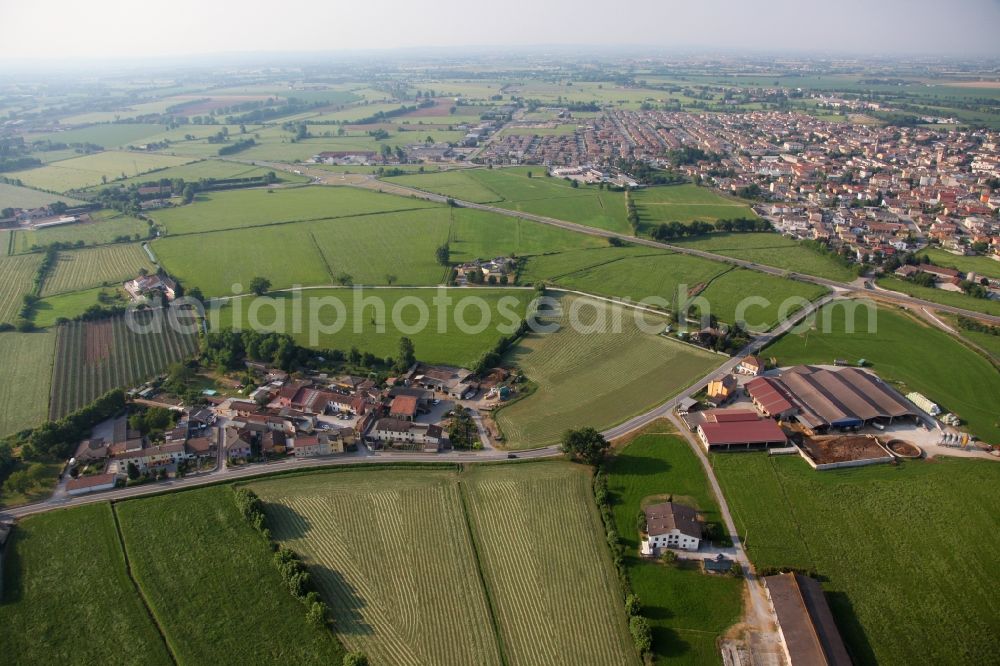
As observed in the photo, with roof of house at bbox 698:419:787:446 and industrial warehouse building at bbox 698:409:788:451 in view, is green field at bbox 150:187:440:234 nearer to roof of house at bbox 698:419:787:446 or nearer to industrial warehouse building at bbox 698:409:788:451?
industrial warehouse building at bbox 698:409:788:451

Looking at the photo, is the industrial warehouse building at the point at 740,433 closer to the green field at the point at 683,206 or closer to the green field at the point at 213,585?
the green field at the point at 213,585

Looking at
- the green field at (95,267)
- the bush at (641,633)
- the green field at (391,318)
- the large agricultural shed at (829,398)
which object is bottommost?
the bush at (641,633)

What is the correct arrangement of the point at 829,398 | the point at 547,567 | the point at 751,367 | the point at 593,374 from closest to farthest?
the point at 547,567
the point at 829,398
the point at 751,367
the point at 593,374

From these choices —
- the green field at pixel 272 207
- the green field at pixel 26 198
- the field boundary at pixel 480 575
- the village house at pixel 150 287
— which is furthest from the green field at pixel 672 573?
the green field at pixel 26 198

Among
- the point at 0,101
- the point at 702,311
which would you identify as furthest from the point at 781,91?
the point at 0,101

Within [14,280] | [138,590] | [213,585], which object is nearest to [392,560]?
[213,585]

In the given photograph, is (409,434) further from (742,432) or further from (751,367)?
(751,367)

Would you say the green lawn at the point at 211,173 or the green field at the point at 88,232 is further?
the green lawn at the point at 211,173

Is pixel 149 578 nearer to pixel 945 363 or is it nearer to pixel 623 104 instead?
pixel 945 363
